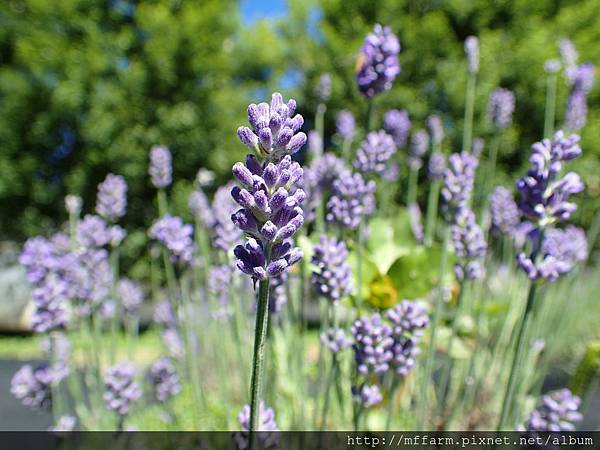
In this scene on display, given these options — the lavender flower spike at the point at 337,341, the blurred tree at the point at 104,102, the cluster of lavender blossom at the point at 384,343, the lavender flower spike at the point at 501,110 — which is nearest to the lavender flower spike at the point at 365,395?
the cluster of lavender blossom at the point at 384,343

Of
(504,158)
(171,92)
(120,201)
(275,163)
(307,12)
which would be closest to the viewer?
(275,163)

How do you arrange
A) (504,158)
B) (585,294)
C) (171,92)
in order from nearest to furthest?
1. (585,294)
2. (171,92)
3. (504,158)

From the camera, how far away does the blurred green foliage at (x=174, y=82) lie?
8172mm

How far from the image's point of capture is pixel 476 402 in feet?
8.74

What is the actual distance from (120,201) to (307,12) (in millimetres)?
9649

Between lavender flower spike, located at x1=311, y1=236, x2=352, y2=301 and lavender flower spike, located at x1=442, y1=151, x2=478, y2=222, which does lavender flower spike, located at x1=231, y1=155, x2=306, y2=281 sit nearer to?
lavender flower spike, located at x1=311, y1=236, x2=352, y2=301

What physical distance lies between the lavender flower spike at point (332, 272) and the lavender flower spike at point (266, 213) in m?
0.43

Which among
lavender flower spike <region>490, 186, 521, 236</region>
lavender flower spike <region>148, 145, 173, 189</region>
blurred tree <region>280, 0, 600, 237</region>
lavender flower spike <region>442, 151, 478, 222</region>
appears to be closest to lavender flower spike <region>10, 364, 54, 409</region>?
lavender flower spike <region>148, 145, 173, 189</region>

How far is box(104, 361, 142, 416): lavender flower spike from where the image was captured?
1.61m

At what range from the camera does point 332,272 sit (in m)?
1.27

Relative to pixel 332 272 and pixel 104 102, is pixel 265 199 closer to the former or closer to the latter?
pixel 332 272

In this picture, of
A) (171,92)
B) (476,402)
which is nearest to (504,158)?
(171,92)

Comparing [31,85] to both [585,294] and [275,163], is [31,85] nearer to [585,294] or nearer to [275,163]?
[585,294]

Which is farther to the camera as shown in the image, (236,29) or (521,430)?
(236,29)
